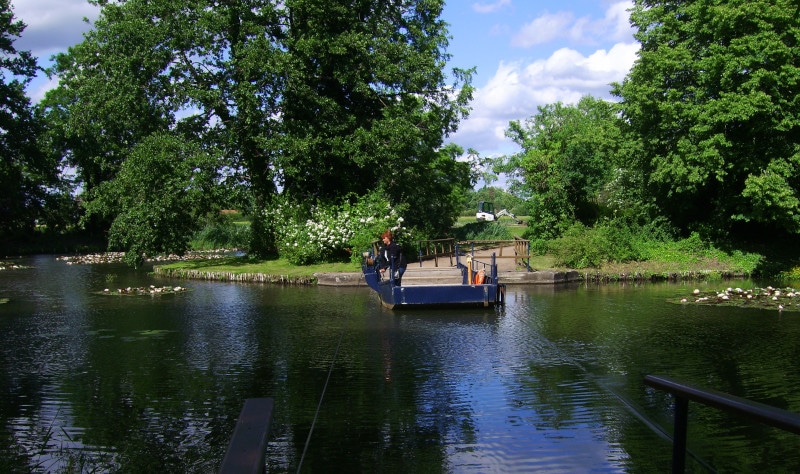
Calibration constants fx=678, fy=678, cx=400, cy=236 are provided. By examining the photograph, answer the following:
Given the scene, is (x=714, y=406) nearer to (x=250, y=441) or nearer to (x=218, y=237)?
(x=250, y=441)

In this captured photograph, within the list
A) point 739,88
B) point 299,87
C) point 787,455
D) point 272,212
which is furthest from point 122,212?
point 787,455

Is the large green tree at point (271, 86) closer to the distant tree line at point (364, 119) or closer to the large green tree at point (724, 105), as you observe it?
the distant tree line at point (364, 119)

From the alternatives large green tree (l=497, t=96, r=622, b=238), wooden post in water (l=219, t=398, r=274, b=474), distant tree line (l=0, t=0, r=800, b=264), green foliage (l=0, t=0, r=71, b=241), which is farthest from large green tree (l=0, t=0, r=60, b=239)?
wooden post in water (l=219, t=398, r=274, b=474)

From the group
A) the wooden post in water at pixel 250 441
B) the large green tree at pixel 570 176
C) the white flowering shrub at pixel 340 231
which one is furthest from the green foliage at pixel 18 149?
the wooden post in water at pixel 250 441

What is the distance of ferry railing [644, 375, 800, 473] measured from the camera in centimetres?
249

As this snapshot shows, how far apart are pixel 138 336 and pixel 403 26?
21.4m

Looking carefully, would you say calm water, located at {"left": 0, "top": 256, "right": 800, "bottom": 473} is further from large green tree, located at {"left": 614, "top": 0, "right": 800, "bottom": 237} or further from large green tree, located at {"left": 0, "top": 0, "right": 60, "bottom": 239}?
large green tree, located at {"left": 0, "top": 0, "right": 60, "bottom": 239}

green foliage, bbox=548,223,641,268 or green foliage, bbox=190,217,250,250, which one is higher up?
green foliage, bbox=190,217,250,250

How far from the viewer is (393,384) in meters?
9.62

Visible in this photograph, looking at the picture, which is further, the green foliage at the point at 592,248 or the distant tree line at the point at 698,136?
the green foliage at the point at 592,248

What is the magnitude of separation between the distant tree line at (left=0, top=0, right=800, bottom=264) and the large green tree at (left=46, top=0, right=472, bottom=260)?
3.2 inches

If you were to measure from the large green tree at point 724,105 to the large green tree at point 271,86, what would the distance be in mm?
8874

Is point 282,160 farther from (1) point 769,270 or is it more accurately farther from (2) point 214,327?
(1) point 769,270

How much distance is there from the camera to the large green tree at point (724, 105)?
918 inches
